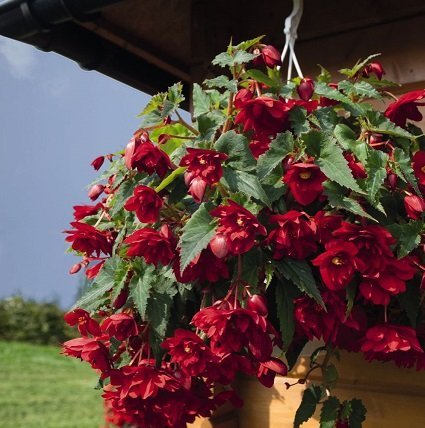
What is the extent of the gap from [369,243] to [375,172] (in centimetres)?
13

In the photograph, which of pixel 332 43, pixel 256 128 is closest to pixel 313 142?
pixel 256 128

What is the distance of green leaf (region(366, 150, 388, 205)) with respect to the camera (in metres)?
1.05

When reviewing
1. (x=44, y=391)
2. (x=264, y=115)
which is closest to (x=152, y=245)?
(x=264, y=115)

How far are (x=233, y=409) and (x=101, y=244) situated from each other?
73cm

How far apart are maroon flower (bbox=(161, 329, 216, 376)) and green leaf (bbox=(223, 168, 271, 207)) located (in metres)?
0.24

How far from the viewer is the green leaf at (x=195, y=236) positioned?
1.00 meters

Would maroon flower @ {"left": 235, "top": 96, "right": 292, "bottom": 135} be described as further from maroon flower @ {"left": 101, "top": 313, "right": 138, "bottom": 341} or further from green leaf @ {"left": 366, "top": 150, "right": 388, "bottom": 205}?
maroon flower @ {"left": 101, "top": 313, "right": 138, "bottom": 341}

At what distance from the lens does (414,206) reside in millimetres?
1074

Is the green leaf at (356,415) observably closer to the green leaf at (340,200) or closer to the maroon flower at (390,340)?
the maroon flower at (390,340)

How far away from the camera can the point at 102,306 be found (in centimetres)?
130

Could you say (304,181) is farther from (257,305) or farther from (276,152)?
(257,305)

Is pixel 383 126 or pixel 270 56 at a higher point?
pixel 270 56

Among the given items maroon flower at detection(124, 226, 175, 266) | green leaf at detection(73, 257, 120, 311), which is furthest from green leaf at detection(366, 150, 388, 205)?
green leaf at detection(73, 257, 120, 311)

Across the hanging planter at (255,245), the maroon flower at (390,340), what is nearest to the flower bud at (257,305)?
the hanging planter at (255,245)
